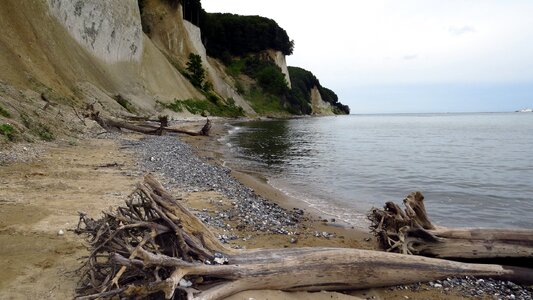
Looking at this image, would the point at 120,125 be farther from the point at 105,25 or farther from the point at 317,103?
the point at 317,103

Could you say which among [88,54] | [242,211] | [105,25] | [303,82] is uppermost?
[303,82]

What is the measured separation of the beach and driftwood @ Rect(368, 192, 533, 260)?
33.2 inches

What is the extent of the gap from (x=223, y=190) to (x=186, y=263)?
7135 millimetres

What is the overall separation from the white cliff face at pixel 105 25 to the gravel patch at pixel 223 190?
2399 centimetres

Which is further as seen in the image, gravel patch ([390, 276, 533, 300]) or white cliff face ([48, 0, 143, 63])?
white cliff face ([48, 0, 143, 63])

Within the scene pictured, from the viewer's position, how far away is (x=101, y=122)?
23891mm

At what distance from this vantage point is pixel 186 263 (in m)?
4.38

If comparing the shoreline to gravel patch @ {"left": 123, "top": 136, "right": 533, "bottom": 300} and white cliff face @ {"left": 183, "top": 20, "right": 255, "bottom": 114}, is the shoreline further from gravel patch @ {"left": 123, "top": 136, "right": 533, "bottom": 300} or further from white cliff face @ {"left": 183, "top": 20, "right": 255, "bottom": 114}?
white cliff face @ {"left": 183, "top": 20, "right": 255, "bottom": 114}

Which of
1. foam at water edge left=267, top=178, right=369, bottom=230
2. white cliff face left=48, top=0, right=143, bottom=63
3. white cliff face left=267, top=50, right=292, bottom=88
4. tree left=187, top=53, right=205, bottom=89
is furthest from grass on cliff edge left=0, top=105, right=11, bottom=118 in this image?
white cliff face left=267, top=50, right=292, bottom=88

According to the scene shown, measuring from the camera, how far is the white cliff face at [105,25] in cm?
3534

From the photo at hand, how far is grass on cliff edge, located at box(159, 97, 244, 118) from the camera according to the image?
48.8 metres

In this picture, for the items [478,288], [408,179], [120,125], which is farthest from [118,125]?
[478,288]

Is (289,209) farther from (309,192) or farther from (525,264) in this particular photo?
(525,264)

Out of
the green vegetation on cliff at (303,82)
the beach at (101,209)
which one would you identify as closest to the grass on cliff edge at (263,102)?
the green vegetation on cliff at (303,82)
